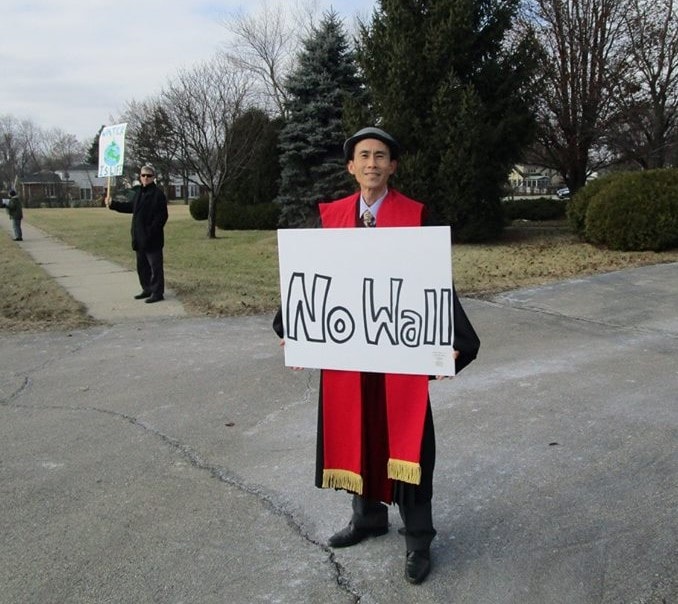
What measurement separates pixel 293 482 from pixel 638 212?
456 inches

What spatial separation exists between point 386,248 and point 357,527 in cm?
134

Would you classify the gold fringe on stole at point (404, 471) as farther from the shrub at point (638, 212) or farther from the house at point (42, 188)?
the house at point (42, 188)

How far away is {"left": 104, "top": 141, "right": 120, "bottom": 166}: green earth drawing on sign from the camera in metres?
9.51

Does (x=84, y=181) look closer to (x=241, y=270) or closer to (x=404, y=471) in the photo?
(x=241, y=270)

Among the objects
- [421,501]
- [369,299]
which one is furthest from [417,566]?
[369,299]

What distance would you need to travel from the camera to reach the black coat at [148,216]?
9.19 meters

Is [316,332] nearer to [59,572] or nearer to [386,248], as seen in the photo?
[386,248]

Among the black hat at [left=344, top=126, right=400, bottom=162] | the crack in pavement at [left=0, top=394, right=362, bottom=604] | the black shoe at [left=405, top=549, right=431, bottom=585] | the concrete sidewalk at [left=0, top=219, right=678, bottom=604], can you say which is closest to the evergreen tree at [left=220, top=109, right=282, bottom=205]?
the concrete sidewalk at [left=0, top=219, right=678, bottom=604]

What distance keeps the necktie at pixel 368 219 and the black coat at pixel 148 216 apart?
700cm

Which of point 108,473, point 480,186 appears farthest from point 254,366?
point 480,186

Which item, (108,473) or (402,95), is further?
(402,95)

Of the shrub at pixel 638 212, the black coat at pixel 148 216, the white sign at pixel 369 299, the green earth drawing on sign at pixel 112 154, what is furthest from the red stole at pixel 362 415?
the shrub at pixel 638 212

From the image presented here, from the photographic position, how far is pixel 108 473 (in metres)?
3.90

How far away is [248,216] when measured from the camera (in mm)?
24906
